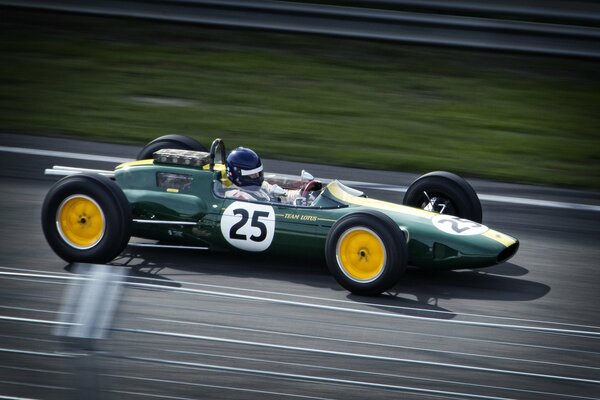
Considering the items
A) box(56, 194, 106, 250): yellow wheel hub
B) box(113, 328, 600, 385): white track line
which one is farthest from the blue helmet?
box(113, 328, 600, 385): white track line

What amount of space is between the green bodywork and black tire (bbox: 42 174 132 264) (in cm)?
43

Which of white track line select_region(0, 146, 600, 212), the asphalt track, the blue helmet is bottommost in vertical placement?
the asphalt track

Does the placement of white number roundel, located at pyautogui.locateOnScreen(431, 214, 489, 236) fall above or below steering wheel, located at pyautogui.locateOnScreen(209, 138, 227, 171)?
below

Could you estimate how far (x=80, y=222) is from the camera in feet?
23.9

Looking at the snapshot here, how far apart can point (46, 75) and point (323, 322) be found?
9.63 metres

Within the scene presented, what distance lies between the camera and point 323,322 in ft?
13.8

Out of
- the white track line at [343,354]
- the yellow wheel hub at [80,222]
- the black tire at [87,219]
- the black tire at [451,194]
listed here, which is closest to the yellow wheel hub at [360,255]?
the black tire at [451,194]

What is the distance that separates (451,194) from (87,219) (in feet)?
9.62

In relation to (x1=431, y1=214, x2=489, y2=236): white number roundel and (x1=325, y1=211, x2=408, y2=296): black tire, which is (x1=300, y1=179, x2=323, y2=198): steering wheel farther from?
(x1=431, y1=214, x2=489, y2=236): white number roundel

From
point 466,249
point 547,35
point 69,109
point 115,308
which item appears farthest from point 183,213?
point 547,35

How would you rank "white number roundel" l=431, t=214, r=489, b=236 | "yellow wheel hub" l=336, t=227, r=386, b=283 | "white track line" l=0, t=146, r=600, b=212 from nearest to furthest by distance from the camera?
"yellow wheel hub" l=336, t=227, r=386, b=283, "white number roundel" l=431, t=214, r=489, b=236, "white track line" l=0, t=146, r=600, b=212

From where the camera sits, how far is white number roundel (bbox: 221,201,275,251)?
23.9 ft

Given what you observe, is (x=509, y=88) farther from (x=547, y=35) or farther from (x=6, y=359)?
(x=6, y=359)

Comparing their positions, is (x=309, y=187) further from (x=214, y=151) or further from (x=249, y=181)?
(x=214, y=151)
